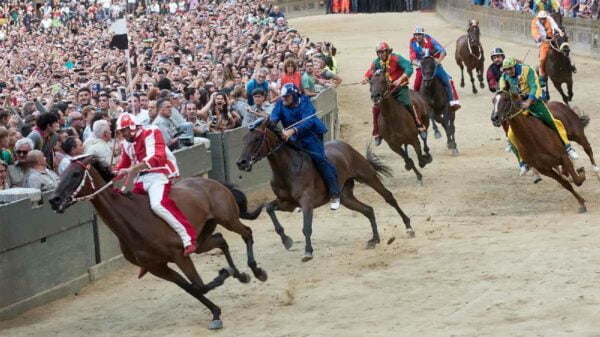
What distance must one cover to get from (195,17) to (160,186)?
114ft

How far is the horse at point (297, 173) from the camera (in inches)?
549

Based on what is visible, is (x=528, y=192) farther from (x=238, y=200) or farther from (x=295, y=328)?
(x=295, y=328)

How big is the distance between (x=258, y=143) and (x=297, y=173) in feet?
2.52

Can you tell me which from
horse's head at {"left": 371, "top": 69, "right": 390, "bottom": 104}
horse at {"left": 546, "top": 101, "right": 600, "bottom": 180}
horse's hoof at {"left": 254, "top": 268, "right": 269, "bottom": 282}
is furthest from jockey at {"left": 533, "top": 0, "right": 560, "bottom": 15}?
horse's hoof at {"left": 254, "top": 268, "right": 269, "bottom": 282}

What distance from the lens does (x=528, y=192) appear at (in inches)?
722

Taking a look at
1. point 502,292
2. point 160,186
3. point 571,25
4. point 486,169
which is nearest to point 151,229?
point 160,186

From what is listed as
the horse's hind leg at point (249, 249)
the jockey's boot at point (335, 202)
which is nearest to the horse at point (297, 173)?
the jockey's boot at point (335, 202)

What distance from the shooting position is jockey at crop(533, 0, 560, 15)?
104ft

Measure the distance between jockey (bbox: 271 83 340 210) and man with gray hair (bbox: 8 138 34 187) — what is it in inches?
112

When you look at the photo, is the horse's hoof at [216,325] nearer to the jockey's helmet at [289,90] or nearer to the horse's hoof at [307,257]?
the horse's hoof at [307,257]

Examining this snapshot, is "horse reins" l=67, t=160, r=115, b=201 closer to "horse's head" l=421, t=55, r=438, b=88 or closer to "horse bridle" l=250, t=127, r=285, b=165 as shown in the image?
"horse bridle" l=250, t=127, r=285, b=165

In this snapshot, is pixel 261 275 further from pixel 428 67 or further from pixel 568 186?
pixel 428 67

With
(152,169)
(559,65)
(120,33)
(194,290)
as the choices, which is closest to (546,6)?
(559,65)

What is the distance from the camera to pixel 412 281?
1293cm
